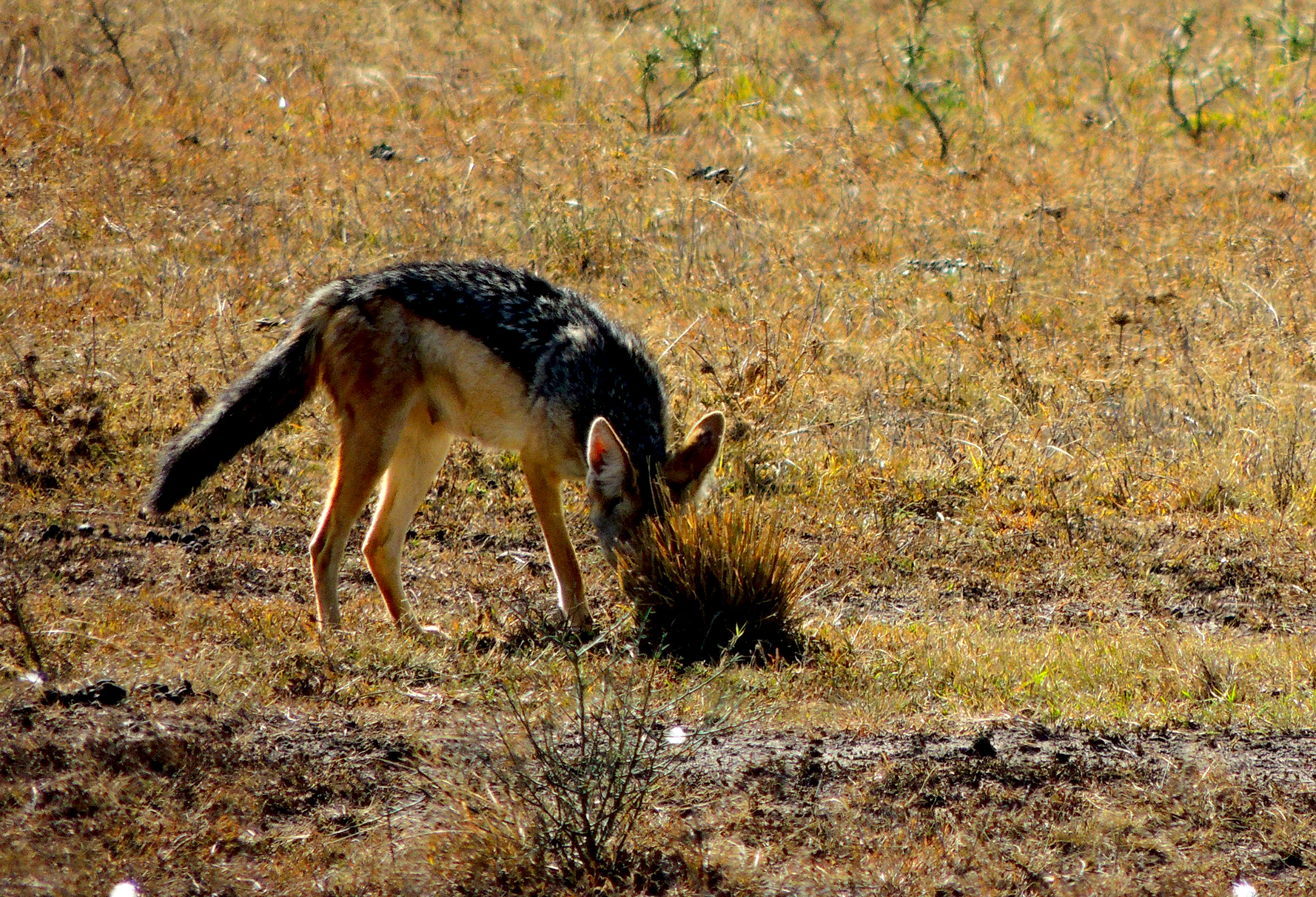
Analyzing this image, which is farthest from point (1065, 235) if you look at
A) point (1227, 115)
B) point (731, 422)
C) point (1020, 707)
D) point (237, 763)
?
point (237, 763)

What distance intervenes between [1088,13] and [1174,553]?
48.2 feet

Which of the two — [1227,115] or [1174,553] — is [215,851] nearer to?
[1174,553]

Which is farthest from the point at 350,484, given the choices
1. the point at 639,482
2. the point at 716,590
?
the point at 716,590

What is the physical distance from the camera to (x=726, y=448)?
877cm

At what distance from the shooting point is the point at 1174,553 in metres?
7.72

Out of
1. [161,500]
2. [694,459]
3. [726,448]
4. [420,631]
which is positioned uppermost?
[694,459]

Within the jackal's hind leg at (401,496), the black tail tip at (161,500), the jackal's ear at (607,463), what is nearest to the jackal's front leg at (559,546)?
the jackal's ear at (607,463)

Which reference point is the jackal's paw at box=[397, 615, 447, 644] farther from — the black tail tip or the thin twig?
the thin twig

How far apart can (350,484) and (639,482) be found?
4.63ft

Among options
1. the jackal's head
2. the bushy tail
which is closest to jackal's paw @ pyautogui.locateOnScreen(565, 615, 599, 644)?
the jackal's head

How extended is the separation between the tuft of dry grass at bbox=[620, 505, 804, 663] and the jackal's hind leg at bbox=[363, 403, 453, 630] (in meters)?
1.35

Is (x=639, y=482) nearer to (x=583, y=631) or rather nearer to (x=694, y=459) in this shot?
(x=694, y=459)

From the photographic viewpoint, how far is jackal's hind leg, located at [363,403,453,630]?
6.90 m

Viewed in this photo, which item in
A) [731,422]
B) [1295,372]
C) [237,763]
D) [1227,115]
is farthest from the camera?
[1227,115]
